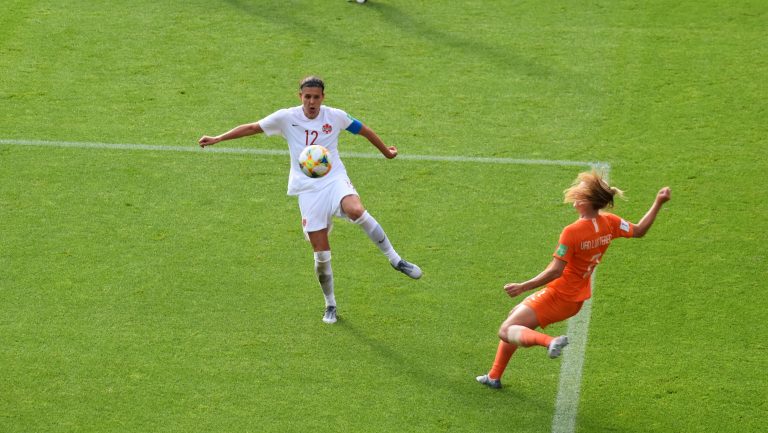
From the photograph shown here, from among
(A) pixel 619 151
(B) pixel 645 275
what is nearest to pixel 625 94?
(A) pixel 619 151

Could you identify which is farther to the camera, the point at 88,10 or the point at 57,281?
the point at 88,10

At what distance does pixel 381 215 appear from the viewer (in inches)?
451

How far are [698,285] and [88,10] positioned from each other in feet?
30.1

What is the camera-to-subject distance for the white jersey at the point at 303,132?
32.0 ft

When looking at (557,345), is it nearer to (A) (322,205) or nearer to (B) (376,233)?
(B) (376,233)

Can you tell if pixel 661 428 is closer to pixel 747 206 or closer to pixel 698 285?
pixel 698 285

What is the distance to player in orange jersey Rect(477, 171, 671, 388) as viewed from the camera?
822cm

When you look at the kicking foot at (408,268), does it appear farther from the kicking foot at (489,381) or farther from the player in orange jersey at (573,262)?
the player in orange jersey at (573,262)

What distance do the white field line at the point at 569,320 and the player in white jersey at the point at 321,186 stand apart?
1365mm

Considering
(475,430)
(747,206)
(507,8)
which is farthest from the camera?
(507,8)

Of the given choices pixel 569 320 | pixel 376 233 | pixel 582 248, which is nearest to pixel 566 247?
pixel 582 248

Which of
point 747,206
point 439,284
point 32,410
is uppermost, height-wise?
point 747,206

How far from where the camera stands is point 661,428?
335 inches

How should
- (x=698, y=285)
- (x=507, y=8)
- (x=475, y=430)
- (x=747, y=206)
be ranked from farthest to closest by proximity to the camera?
(x=507, y=8) → (x=747, y=206) → (x=698, y=285) → (x=475, y=430)
